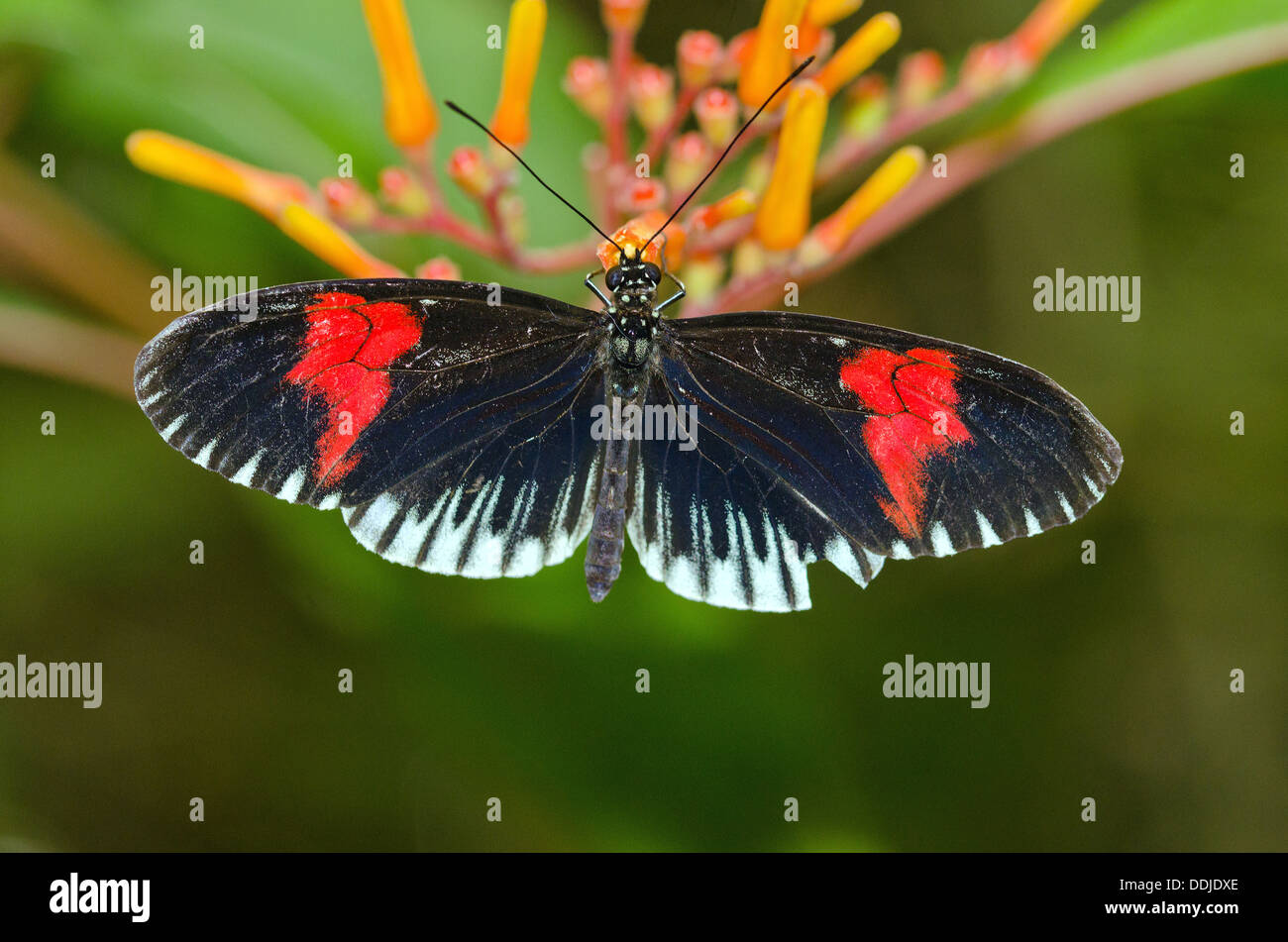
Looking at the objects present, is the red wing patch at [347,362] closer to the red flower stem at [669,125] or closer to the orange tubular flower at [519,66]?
the orange tubular flower at [519,66]

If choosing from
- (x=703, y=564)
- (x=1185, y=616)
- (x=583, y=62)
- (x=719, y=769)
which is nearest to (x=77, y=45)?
(x=583, y=62)

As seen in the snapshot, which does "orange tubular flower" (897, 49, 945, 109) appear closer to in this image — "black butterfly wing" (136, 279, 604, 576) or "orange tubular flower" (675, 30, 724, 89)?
"orange tubular flower" (675, 30, 724, 89)

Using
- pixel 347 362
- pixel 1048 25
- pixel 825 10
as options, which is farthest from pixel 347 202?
pixel 1048 25

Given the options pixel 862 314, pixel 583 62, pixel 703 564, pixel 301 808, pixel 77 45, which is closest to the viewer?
pixel 703 564

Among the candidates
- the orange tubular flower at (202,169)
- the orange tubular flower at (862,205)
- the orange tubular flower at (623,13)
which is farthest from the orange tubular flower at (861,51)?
the orange tubular flower at (202,169)
